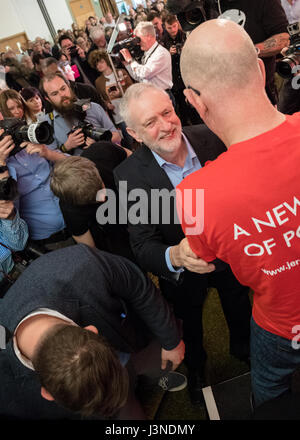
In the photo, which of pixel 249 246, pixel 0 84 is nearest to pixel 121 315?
pixel 249 246

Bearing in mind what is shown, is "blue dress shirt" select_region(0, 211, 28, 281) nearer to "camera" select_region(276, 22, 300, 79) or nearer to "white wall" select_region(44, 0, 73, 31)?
"camera" select_region(276, 22, 300, 79)

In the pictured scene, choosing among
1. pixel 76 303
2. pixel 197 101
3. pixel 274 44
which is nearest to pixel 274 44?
pixel 274 44

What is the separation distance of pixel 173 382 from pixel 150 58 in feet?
10.5

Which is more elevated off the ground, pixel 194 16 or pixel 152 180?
pixel 194 16

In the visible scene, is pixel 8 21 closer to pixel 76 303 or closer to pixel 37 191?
pixel 37 191

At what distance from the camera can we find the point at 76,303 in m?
1.13

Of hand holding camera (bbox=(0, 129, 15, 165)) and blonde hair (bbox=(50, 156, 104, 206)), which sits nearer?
blonde hair (bbox=(50, 156, 104, 206))

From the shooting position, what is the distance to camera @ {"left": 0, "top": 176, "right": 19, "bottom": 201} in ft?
5.35

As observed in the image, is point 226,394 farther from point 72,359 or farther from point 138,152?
point 138,152

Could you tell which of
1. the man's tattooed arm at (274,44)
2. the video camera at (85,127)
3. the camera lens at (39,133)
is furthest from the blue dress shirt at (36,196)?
the man's tattooed arm at (274,44)

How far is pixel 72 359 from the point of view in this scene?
89 centimetres

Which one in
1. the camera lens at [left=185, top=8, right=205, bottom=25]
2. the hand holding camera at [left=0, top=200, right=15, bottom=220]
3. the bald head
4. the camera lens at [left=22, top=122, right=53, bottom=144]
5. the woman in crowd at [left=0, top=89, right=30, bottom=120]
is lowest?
the hand holding camera at [left=0, top=200, right=15, bottom=220]

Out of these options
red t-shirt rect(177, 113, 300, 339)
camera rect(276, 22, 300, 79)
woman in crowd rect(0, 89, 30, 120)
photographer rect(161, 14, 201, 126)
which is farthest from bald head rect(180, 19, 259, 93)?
photographer rect(161, 14, 201, 126)

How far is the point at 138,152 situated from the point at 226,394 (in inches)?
50.8
